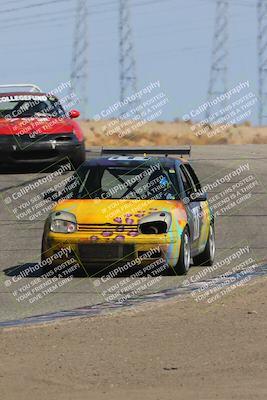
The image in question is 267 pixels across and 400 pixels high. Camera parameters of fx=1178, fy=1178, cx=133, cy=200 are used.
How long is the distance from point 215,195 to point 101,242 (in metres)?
9.64

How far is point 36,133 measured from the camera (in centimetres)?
2419

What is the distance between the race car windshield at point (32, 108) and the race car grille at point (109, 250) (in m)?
11.4

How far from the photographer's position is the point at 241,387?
295 inches

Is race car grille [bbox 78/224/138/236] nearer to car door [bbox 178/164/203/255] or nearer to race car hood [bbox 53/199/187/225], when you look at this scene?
race car hood [bbox 53/199/187/225]

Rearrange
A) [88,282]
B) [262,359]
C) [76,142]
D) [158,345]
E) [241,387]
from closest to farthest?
[241,387] < [262,359] < [158,345] < [88,282] < [76,142]

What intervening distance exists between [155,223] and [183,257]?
19.9 inches

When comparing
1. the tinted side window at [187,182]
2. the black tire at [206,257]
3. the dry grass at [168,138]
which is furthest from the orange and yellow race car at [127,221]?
the dry grass at [168,138]

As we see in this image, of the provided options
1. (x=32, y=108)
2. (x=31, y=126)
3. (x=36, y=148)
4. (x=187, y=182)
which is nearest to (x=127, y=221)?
(x=187, y=182)

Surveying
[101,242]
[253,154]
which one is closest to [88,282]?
[101,242]

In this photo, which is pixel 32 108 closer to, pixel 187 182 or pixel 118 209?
pixel 187 182

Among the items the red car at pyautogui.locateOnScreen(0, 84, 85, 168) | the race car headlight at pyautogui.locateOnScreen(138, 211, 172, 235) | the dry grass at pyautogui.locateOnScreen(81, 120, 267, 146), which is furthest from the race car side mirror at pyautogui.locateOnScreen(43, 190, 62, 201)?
the dry grass at pyautogui.locateOnScreen(81, 120, 267, 146)

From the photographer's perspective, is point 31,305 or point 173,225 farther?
point 173,225

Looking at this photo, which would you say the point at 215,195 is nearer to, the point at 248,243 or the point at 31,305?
the point at 248,243

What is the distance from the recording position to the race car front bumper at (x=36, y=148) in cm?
2409
